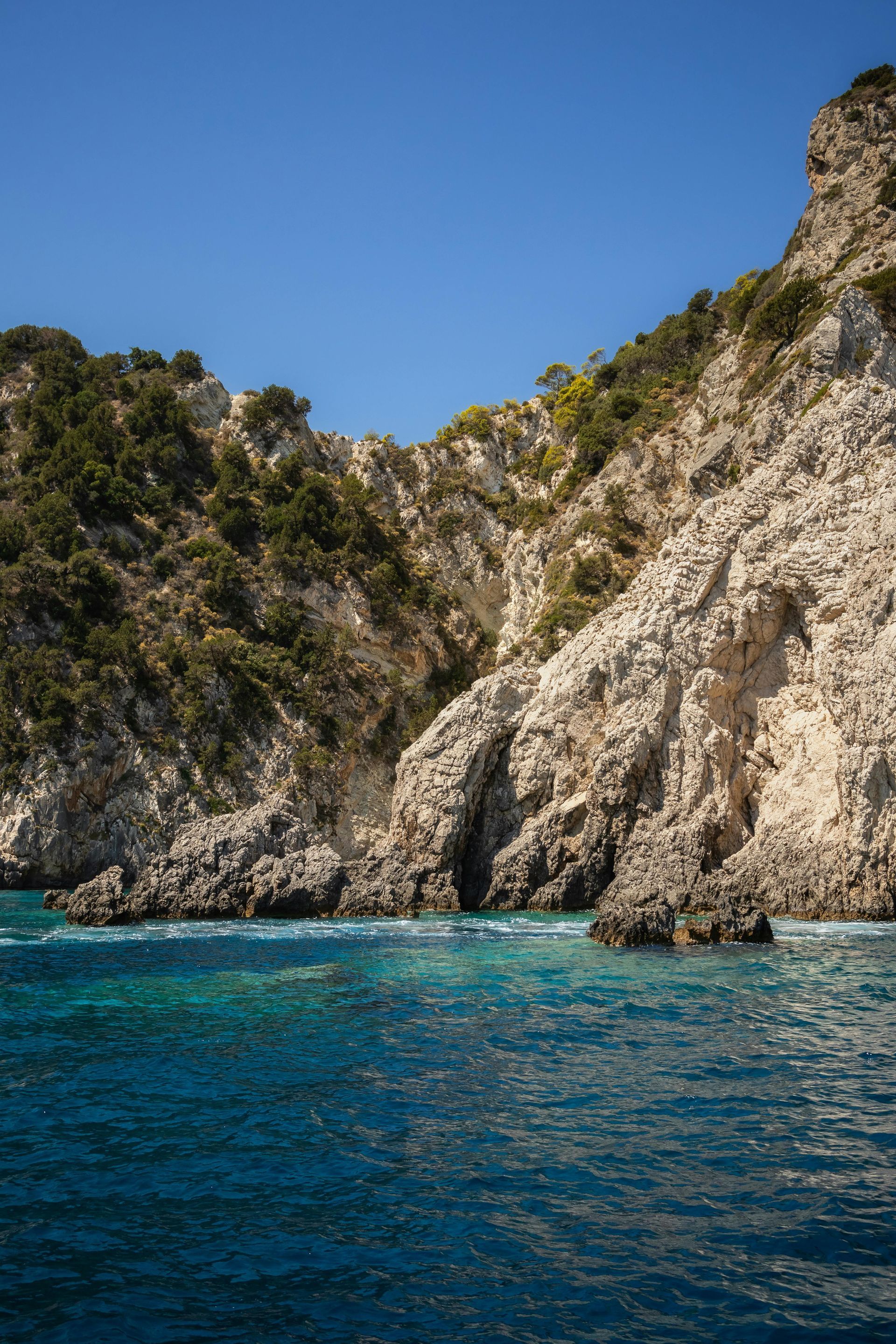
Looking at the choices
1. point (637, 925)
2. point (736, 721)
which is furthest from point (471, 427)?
point (637, 925)

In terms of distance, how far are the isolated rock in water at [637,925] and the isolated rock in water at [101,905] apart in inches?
584

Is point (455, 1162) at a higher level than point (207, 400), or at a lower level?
lower

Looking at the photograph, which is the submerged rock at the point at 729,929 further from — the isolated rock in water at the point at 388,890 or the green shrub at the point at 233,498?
the green shrub at the point at 233,498

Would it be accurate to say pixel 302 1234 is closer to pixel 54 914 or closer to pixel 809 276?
pixel 54 914

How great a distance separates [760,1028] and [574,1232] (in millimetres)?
6535

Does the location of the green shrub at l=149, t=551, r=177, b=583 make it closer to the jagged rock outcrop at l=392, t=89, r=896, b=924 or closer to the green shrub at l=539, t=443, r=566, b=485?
the jagged rock outcrop at l=392, t=89, r=896, b=924

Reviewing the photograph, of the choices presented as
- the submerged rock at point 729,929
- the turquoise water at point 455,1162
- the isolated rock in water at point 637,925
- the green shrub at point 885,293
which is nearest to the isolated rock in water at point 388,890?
the isolated rock in water at point 637,925

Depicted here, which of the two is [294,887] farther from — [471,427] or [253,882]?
[471,427]

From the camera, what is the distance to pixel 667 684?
100ft

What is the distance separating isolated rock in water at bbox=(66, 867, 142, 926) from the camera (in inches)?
1059

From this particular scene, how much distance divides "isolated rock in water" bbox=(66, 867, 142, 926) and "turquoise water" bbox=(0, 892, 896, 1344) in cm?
1076

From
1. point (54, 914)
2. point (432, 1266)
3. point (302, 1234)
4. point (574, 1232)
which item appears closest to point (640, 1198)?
point (574, 1232)

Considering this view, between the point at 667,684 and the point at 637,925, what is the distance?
11710 mm

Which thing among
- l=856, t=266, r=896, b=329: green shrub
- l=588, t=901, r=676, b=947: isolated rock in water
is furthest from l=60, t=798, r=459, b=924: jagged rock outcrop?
l=856, t=266, r=896, b=329: green shrub
